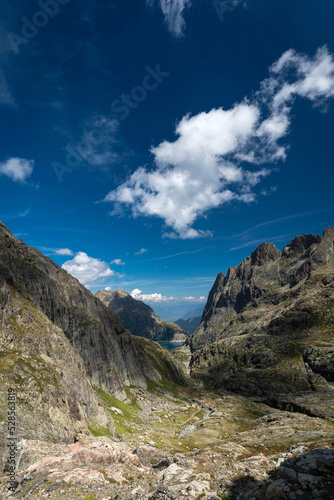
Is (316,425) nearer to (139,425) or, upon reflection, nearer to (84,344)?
(139,425)

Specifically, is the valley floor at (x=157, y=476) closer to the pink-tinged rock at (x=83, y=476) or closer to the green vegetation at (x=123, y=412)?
the pink-tinged rock at (x=83, y=476)

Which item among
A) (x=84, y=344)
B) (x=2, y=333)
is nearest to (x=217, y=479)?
(x=2, y=333)

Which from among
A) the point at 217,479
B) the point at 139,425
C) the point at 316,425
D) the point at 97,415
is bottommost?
the point at 316,425

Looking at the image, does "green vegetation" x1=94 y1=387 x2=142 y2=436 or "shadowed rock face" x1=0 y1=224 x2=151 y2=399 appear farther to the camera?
"shadowed rock face" x1=0 y1=224 x2=151 y2=399

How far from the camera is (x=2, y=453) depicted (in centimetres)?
2980

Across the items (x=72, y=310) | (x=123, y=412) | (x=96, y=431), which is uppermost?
(x=72, y=310)

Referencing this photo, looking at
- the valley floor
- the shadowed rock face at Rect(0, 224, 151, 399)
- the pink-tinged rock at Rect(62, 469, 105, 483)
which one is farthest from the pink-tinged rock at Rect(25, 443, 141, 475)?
the shadowed rock face at Rect(0, 224, 151, 399)

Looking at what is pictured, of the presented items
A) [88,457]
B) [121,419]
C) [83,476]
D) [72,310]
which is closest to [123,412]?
[121,419]

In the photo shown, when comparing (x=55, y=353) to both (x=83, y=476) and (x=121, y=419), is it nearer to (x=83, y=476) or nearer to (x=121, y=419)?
(x=121, y=419)

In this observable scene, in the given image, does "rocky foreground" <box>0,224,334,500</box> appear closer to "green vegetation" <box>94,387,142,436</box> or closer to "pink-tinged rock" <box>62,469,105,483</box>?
"pink-tinged rock" <box>62,469,105,483</box>

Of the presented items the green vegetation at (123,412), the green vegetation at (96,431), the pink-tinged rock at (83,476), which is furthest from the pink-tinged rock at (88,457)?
the green vegetation at (123,412)

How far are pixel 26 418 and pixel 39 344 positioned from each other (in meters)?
27.4

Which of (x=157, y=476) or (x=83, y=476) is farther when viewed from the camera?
(x=157, y=476)

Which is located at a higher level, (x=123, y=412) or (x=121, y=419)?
(x=121, y=419)
